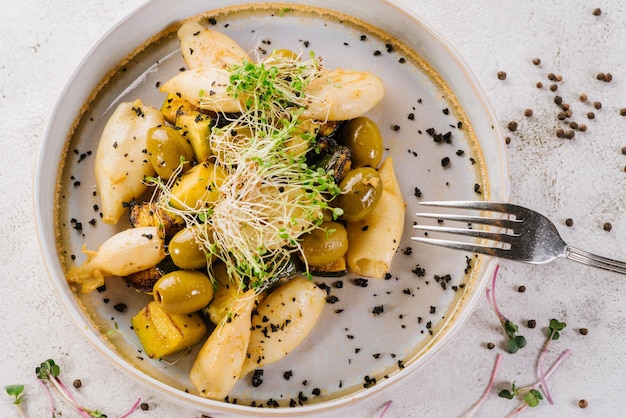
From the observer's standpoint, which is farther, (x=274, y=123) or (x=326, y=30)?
(x=326, y=30)

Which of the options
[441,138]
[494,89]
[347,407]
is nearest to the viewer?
[347,407]

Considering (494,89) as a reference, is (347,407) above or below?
below

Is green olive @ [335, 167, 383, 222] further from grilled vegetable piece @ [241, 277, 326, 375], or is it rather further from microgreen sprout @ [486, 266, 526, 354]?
microgreen sprout @ [486, 266, 526, 354]

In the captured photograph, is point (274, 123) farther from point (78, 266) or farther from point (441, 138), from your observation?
point (78, 266)

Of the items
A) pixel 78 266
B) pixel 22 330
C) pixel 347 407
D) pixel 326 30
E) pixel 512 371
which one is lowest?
pixel 347 407

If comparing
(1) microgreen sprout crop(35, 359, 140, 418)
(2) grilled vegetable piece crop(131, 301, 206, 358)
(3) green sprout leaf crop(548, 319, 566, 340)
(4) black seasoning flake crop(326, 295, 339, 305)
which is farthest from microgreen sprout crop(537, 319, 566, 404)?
(1) microgreen sprout crop(35, 359, 140, 418)

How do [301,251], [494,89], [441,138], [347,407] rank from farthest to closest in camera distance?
1. [494,89]
2. [441,138]
3. [347,407]
4. [301,251]

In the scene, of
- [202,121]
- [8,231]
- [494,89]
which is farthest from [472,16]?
[8,231]
